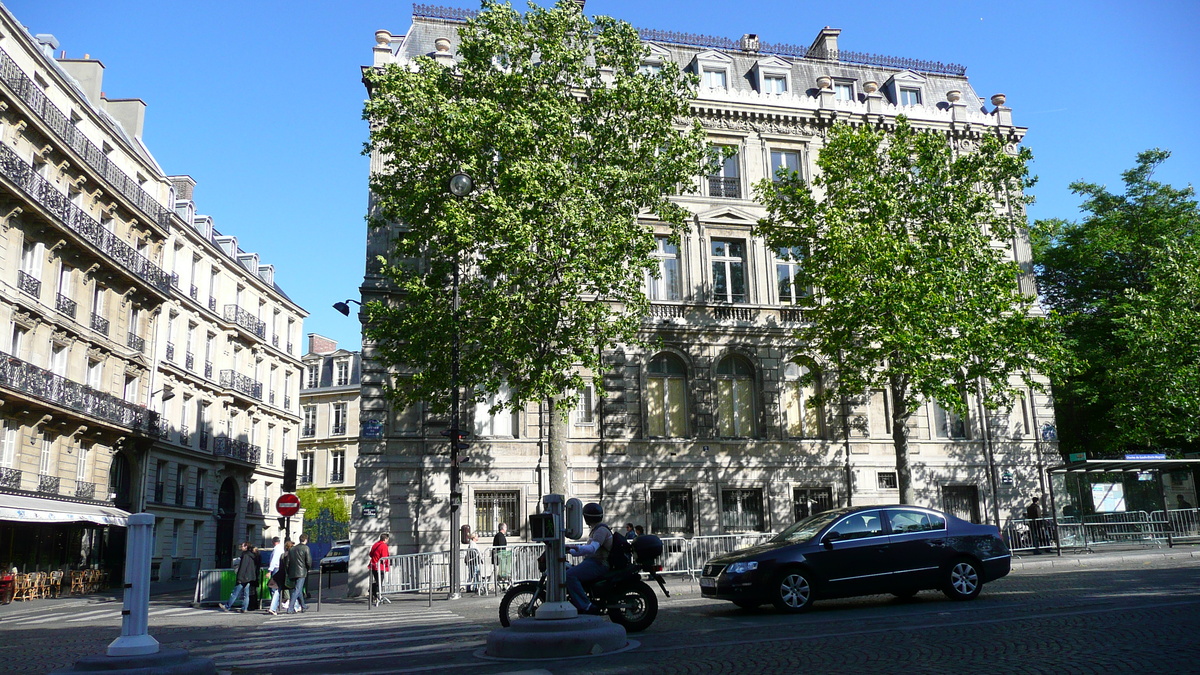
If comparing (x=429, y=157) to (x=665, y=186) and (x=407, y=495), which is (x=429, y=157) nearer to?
(x=665, y=186)

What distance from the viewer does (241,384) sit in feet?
161

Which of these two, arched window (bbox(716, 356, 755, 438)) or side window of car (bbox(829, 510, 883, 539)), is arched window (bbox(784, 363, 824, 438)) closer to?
arched window (bbox(716, 356, 755, 438))

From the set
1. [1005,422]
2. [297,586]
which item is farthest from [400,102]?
[1005,422]

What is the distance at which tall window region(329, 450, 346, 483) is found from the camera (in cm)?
6372

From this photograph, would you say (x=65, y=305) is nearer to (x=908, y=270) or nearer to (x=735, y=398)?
(x=735, y=398)

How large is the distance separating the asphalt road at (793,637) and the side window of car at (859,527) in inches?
43.0

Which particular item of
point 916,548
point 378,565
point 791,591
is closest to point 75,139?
point 378,565

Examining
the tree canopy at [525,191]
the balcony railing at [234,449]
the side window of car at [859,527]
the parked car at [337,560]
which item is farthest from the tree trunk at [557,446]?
the balcony railing at [234,449]

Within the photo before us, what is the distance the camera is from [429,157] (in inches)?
897

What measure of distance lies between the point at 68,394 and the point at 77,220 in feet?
20.8

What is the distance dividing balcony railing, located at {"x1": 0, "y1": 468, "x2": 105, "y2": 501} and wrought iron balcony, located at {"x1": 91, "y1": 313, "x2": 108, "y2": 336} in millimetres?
5749

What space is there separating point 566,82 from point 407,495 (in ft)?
40.1

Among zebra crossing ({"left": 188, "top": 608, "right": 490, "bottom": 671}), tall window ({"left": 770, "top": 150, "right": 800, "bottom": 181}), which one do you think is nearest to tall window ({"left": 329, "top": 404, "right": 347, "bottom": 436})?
tall window ({"left": 770, "top": 150, "right": 800, "bottom": 181})

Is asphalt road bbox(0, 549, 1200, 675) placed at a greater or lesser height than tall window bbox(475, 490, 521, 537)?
lesser
